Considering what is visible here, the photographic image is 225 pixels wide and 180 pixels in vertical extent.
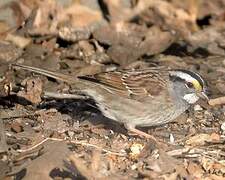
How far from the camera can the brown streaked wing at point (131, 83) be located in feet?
22.6

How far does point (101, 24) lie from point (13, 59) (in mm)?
1670

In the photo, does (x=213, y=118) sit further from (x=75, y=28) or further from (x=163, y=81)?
(x=75, y=28)

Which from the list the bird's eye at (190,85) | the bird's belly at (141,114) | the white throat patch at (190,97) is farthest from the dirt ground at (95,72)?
the bird's eye at (190,85)

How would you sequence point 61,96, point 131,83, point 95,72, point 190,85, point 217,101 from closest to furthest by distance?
point 190,85, point 131,83, point 61,96, point 217,101, point 95,72

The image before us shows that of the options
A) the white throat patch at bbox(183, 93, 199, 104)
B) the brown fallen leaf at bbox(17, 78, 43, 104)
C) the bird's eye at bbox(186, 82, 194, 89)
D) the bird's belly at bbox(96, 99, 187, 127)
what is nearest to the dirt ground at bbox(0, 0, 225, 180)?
the brown fallen leaf at bbox(17, 78, 43, 104)

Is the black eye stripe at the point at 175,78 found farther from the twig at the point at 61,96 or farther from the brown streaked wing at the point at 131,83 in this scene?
the twig at the point at 61,96

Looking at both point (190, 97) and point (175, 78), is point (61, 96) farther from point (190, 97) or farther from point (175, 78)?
point (190, 97)

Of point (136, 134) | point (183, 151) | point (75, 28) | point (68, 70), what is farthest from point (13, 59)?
point (183, 151)

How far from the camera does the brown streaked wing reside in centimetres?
689

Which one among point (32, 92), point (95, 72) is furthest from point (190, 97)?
point (95, 72)

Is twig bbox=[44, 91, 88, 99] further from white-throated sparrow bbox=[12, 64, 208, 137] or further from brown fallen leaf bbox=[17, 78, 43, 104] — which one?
white-throated sparrow bbox=[12, 64, 208, 137]

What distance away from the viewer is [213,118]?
7340 millimetres

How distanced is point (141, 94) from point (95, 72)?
4.89ft

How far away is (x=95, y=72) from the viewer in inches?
327
